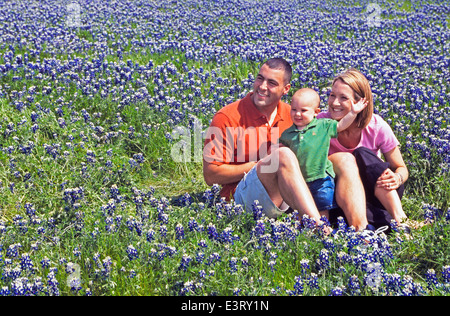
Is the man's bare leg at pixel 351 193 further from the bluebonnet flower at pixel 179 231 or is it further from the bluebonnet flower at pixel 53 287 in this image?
the bluebonnet flower at pixel 53 287

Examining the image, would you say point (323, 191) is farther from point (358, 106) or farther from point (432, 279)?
point (432, 279)

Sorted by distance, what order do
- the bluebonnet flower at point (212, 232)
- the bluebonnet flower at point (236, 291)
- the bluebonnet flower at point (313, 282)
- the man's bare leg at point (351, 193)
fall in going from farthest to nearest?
the man's bare leg at point (351, 193)
the bluebonnet flower at point (212, 232)
the bluebonnet flower at point (313, 282)
the bluebonnet flower at point (236, 291)

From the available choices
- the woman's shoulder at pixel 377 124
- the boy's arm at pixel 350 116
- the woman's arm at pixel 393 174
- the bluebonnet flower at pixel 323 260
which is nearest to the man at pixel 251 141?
the boy's arm at pixel 350 116

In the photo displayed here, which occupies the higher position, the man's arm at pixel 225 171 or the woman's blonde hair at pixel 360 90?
the woman's blonde hair at pixel 360 90

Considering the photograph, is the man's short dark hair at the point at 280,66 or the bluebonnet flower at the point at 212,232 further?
the man's short dark hair at the point at 280,66

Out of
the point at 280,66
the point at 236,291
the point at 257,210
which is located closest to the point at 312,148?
the point at 257,210

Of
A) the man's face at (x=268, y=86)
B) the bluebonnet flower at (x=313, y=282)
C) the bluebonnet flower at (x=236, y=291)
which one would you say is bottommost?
the bluebonnet flower at (x=236, y=291)

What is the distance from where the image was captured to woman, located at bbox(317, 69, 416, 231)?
16.9 ft

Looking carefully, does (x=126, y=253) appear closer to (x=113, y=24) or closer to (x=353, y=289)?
(x=353, y=289)

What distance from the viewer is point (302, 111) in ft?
16.3

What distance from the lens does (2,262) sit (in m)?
4.19

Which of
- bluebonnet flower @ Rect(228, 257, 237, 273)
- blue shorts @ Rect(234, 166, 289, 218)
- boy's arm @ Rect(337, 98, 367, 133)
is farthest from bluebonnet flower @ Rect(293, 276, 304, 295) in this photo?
boy's arm @ Rect(337, 98, 367, 133)

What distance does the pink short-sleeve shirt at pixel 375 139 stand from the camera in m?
5.42

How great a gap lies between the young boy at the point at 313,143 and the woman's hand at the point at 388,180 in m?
0.44
